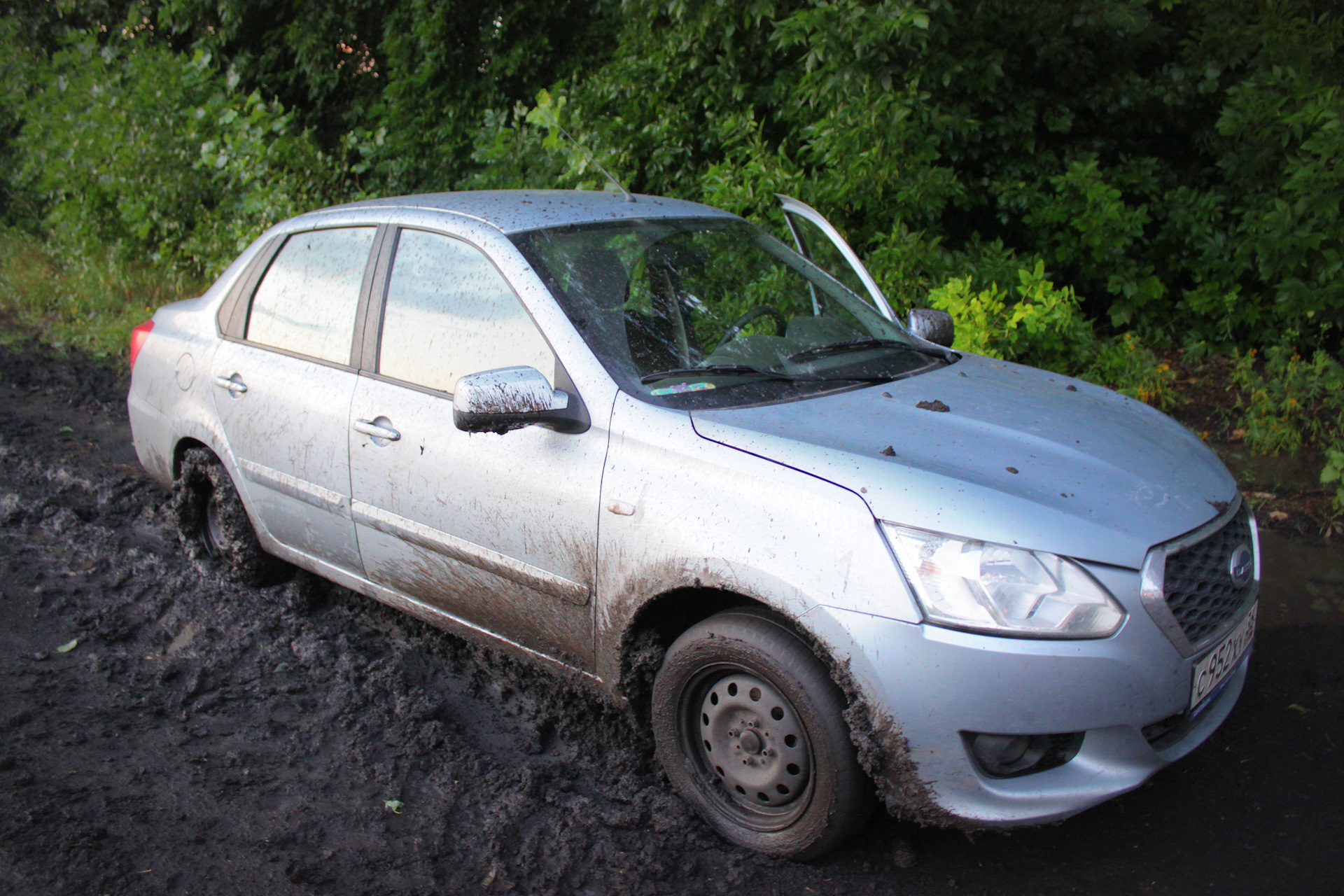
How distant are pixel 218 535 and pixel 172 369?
0.75 m

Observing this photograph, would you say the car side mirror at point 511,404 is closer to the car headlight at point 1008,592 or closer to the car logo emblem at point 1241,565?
the car headlight at point 1008,592

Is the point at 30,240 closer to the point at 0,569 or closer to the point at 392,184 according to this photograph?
the point at 392,184

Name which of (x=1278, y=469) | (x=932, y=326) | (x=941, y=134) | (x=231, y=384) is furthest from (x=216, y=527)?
(x=1278, y=469)

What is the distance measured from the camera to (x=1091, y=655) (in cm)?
217

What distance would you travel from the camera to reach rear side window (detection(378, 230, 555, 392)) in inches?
117

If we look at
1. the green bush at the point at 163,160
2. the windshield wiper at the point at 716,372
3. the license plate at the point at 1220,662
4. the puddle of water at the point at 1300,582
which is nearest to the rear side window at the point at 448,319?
the windshield wiper at the point at 716,372

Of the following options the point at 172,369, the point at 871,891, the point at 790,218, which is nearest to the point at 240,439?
the point at 172,369

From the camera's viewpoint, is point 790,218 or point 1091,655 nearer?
point 1091,655

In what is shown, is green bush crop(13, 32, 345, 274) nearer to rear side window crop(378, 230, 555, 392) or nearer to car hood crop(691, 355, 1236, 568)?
rear side window crop(378, 230, 555, 392)

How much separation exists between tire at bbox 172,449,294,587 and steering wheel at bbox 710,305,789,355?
222 cm

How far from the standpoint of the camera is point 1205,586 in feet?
7.89

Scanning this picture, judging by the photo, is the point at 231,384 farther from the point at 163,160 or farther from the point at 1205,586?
the point at 163,160

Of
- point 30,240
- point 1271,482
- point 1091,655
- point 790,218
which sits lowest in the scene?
point 30,240

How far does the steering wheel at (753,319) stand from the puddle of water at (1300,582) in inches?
88.4
